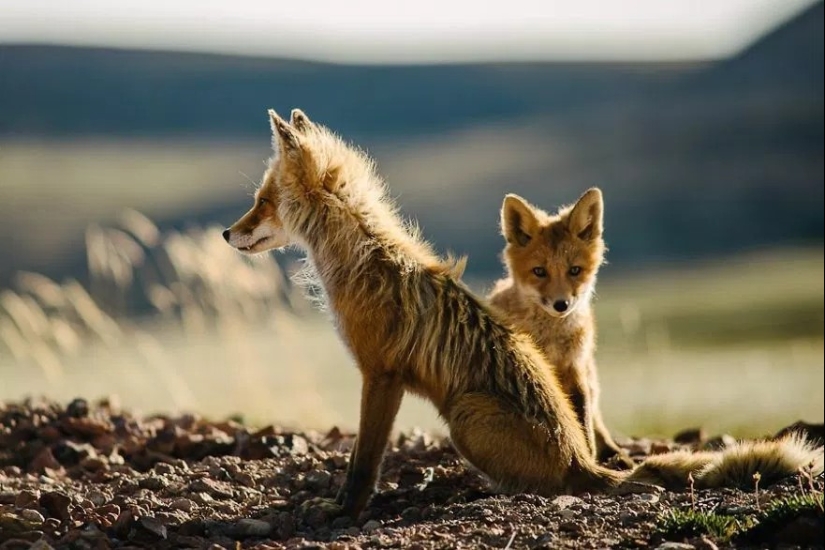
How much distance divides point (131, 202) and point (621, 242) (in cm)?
2410

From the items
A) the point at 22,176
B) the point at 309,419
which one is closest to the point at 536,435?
the point at 309,419

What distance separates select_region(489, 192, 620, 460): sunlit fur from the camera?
8867 mm

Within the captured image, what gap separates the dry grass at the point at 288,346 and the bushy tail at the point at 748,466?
2.44 metres

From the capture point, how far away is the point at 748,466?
7363 millimetres

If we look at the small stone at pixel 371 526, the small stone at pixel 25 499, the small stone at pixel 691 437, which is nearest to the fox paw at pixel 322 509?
the small stone at pixel 371 526

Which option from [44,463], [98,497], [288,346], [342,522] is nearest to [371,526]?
[342,522]

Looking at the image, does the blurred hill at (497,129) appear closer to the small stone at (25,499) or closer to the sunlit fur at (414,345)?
the sunlit fur at (414,345)

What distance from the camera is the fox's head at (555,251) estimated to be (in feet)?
29.0

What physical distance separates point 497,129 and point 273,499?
6932cm

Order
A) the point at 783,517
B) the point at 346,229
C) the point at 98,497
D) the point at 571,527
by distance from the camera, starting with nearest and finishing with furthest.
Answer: the point at 783,517 → the point at 571,527 → the point at 98,497 → the point at 346,229

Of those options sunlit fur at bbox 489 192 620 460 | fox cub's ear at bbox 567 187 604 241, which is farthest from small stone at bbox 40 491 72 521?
fox cub's ear at bbox 567 187 604 241

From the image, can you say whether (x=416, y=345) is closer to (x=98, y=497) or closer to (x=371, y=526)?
(x=371, y=526)

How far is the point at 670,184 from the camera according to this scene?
57438 mm

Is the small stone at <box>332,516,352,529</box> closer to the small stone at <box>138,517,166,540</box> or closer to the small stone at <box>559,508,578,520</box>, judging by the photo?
the small stone at <box>138,517,166,540</box>
